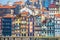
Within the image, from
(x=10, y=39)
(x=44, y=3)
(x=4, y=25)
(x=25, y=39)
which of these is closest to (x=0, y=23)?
(x=4, y=25)

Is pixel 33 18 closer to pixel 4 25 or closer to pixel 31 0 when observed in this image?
pixel 31 0

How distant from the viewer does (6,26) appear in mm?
2514

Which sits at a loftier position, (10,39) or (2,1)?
(2,1)

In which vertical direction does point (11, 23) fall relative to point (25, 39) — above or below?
above

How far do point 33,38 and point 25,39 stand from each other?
12cm

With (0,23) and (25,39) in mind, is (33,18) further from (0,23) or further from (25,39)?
(0,23)

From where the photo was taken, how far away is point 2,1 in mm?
2523

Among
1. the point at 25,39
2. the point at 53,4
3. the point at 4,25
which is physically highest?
the point at 53,4

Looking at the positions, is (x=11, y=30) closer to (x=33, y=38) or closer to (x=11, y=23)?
(x=11, y=23)

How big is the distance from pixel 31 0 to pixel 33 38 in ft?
1.85

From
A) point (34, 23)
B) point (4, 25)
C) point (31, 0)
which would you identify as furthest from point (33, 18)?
point (4, 25)

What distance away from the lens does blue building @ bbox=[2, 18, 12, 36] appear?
249 centimetres

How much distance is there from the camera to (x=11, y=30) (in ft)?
8.19

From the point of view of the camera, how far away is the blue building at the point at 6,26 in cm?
249
